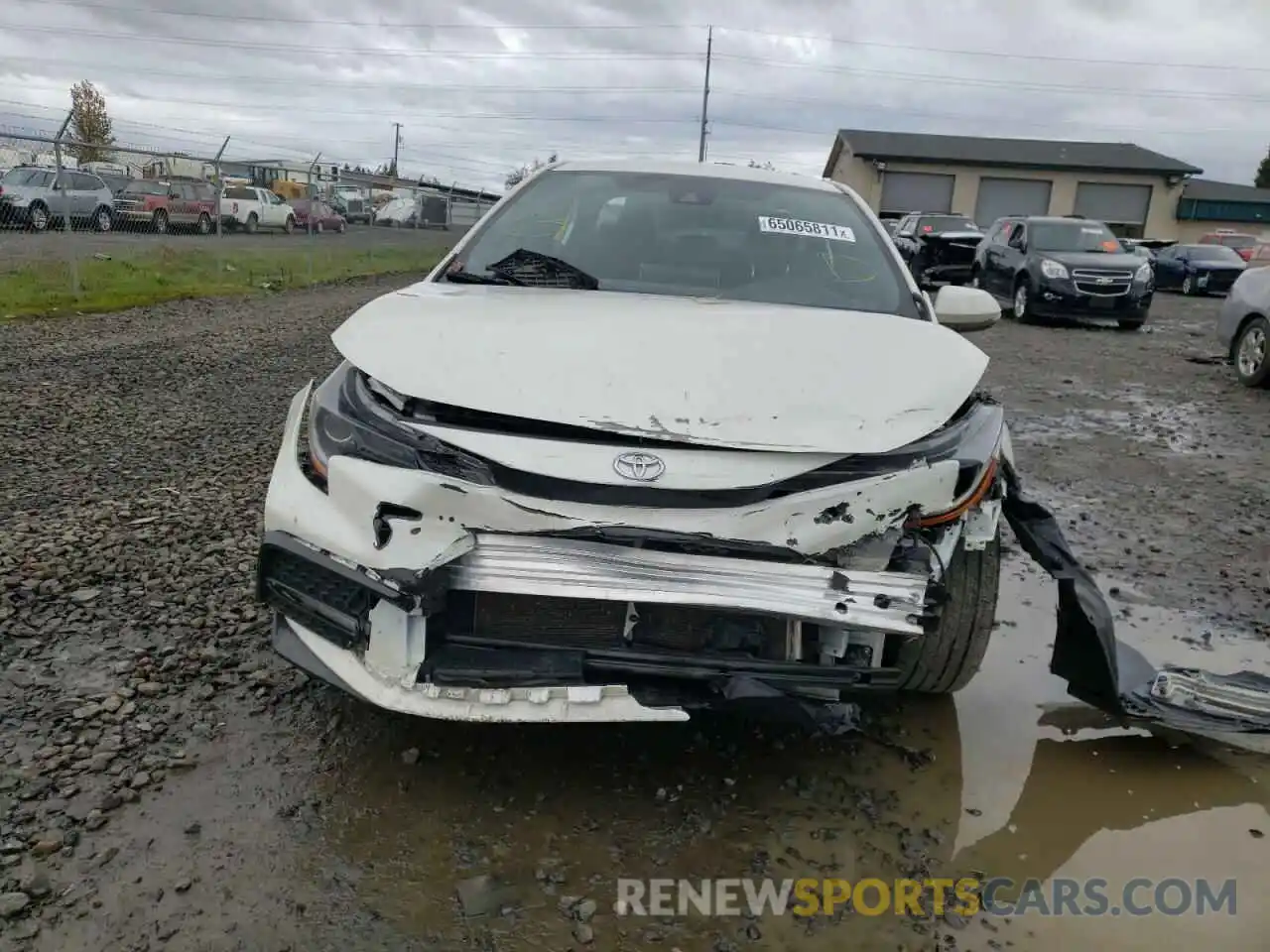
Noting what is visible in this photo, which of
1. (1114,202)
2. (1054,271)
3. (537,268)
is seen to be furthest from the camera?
(1114,202)

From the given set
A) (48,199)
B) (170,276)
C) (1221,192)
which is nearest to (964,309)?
(170,276)

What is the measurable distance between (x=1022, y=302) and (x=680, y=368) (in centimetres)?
1337

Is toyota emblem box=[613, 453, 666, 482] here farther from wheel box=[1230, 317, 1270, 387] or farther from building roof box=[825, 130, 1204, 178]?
building roof box=[825, 130, 1204, 178]

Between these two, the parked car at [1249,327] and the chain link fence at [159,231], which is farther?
the chain link fence at [159,231]

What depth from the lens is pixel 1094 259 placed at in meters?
14.2

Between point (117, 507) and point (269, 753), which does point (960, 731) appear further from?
point (117, 507)

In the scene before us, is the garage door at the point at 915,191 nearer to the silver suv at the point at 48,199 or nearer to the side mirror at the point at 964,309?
the silver suv at the point at 48,199

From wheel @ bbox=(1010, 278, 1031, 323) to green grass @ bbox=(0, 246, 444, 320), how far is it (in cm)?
1066

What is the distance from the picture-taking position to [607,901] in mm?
2213

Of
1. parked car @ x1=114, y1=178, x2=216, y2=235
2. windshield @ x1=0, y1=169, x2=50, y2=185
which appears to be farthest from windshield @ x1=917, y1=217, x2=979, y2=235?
windshield @ x1=0, y1=169, x2=50, y2=185

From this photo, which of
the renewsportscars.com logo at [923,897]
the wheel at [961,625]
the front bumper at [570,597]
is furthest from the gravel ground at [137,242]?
the renewsportscars.com logo at [923,897]

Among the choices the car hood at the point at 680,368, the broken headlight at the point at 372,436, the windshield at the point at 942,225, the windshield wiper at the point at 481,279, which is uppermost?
the windshield at the point at 942,225

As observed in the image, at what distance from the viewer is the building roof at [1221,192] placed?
45.6m

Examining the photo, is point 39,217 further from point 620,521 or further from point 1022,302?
point 620,521
